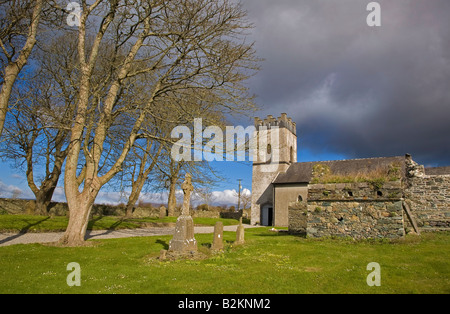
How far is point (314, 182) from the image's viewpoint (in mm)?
12805

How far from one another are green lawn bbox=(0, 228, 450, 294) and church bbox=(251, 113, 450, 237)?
2.79 meters

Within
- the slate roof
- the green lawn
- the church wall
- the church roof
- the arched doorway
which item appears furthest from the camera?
the arched doorway

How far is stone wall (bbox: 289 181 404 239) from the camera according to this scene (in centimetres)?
1061

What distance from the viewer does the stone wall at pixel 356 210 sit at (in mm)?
10609

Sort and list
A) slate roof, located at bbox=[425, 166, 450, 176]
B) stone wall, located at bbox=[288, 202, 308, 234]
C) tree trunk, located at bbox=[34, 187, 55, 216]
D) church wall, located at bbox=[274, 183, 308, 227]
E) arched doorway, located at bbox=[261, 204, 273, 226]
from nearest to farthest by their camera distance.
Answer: stone wall, located at bbox=[288, 202, 308, 234] < tree trunk, located at bbox=[34, 187, 55, 216] < slate roof, located at bbox=[425, 166, 450, 176] < church wall, located at bbox=[274, 183, 308, 227] < arched doorway, located at bbox=[261, 204, 273, 226]

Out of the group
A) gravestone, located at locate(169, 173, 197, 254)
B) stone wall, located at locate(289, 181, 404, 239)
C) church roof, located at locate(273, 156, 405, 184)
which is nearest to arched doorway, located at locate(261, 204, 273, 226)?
church roof, located at locate(273, 156, 405, 184)

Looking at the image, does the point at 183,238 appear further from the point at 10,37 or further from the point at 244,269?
the point at 10,37

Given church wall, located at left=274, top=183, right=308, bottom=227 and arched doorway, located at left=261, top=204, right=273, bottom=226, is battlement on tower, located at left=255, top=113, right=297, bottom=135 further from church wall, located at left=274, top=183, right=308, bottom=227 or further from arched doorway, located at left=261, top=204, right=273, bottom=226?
arched doorway, located at left=261, top=204, right=273, bottom=226

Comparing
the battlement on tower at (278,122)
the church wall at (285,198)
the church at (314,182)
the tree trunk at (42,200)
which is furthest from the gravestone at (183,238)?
the battlement on tower at (278,122)

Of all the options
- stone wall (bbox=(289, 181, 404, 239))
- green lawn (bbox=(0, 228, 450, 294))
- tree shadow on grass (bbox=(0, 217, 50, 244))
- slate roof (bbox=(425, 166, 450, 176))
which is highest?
slate roof (bbox=(425, 166, 450, 176))

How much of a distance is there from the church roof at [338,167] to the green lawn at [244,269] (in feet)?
69.0

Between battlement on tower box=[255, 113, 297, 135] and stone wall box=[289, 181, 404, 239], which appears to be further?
battlement on tower box=[255, 113, 297, 135]
